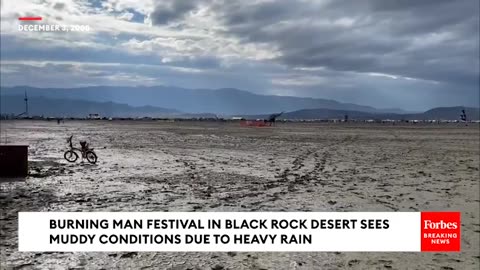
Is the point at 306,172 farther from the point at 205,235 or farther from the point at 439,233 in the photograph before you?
the point at 205,235

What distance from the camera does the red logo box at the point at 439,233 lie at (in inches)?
296

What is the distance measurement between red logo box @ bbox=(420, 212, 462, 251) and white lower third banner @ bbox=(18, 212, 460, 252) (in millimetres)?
22

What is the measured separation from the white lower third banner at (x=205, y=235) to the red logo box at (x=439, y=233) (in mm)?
22

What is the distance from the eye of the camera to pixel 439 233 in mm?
7680

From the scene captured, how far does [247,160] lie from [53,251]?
48.3ft

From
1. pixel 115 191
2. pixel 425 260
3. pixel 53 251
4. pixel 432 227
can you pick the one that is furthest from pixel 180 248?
pixel 115 191

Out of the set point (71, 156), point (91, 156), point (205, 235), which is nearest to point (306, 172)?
point (91, 156)

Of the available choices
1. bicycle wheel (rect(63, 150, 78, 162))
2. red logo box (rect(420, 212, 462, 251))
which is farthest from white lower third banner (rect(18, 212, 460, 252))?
bicycle wheel (rect(63, 150, 78, 162))

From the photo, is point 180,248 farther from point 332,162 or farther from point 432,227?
point 332,162

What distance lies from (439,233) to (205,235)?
432cm

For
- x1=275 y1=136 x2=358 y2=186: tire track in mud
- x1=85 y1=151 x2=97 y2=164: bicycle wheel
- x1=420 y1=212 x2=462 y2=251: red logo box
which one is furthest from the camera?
x1=85 y1=151 x2=97 y2=164: bicycle wheel

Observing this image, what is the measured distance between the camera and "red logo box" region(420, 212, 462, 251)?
24.7 feet

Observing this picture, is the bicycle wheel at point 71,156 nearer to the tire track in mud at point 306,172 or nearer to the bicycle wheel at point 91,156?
the bicycle wheel at point 91,156

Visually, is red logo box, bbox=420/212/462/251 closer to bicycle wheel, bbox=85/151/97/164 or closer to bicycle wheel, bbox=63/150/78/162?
bicycle wheel, bbox=85/151/97/164
